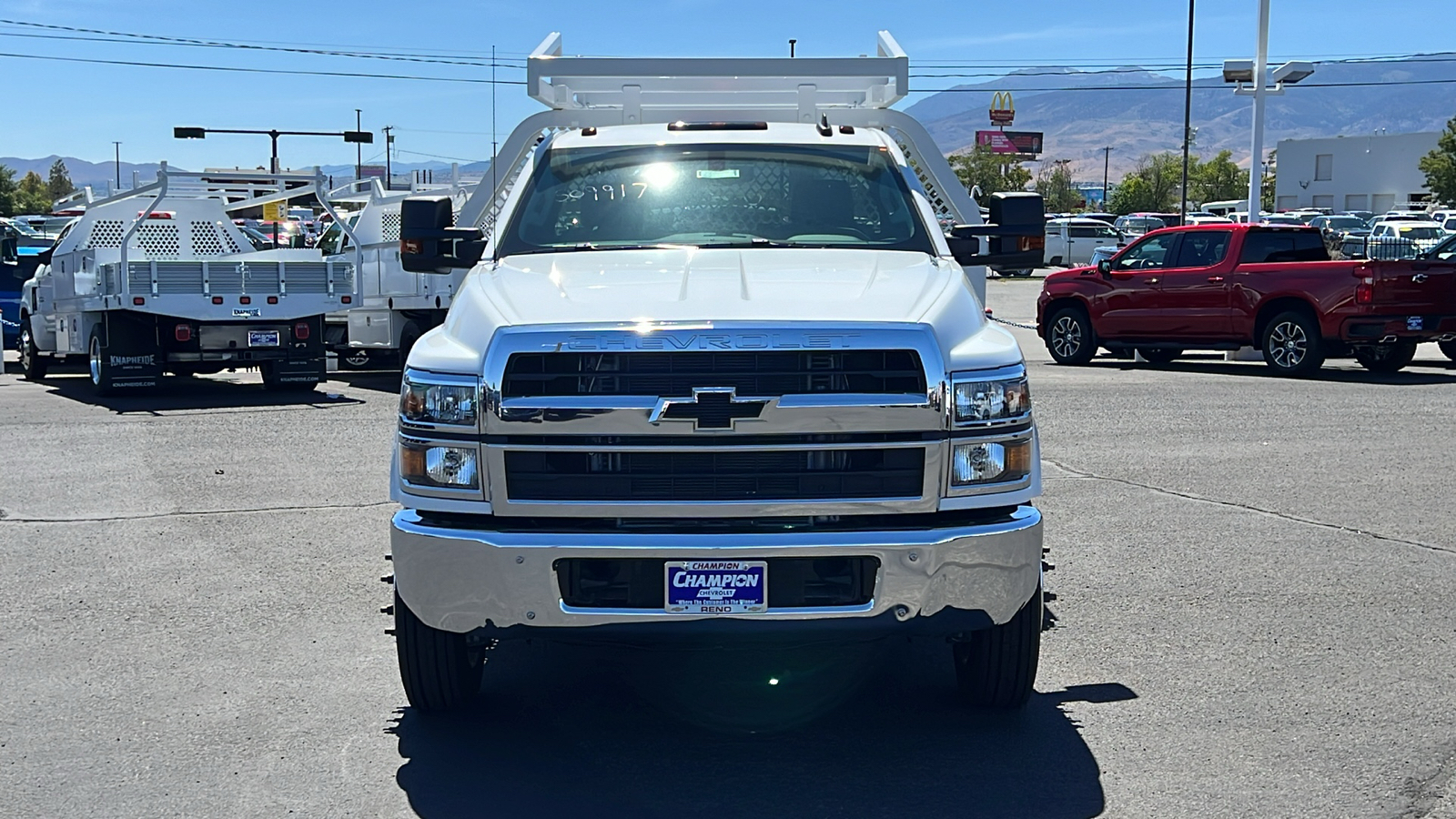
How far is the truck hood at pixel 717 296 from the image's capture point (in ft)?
15.7

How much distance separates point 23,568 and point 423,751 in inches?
153

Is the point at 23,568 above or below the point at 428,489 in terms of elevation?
below

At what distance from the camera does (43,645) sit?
639cm

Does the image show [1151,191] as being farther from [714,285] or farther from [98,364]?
[714,285]

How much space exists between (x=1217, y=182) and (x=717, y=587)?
383ft

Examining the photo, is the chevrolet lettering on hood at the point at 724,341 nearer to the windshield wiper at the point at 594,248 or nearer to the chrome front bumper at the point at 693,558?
the chrome front bumper at the point at 693,558

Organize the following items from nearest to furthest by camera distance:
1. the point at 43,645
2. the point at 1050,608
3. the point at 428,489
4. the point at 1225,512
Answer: the point at 428,489 < the point at 43,645 < the point at 1050,608 < the point at 1225,512

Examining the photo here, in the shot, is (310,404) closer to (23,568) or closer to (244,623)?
(23,568)

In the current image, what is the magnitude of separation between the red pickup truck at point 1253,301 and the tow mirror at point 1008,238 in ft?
40.0

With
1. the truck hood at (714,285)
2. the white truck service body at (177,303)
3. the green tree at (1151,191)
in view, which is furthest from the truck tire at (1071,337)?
the green tree at (1151,191)

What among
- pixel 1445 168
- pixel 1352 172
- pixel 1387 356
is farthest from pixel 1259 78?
pixel 1352 172

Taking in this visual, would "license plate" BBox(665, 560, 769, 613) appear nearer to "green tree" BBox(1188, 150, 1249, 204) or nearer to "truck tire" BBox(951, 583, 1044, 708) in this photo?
"truck tire" BBox(951, 583, 1044, 708)

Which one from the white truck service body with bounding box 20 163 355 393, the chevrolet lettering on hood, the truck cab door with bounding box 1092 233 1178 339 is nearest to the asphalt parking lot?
the chevrolet lettering on hood

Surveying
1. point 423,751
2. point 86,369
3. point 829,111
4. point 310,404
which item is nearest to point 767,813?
point 423,751
